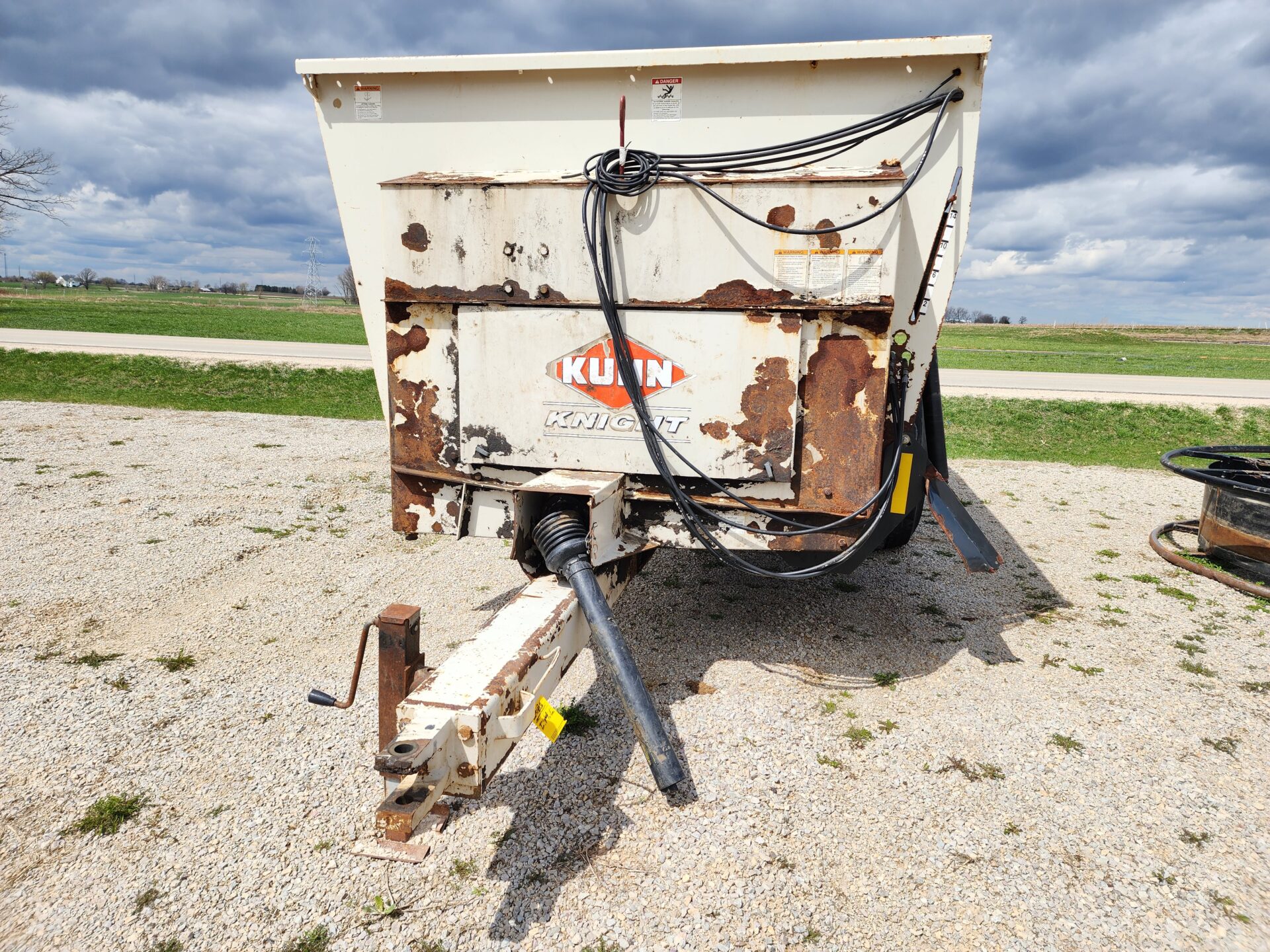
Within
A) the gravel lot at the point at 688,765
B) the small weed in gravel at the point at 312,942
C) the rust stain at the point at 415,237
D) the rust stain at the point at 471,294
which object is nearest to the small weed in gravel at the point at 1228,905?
the gravel lot at the point at 688,765

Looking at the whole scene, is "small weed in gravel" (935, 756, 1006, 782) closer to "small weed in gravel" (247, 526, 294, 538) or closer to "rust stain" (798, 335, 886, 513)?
"rust stain" (798, 335, 886, 513)

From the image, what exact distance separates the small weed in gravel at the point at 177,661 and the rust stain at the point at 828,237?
12.0 feet

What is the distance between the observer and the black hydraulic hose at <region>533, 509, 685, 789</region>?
264 cm

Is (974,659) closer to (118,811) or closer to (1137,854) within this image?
(1137,854)

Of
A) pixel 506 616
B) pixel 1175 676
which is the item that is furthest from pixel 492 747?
pixel 1175 676

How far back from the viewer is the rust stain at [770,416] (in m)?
3.29

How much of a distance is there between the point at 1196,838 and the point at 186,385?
15.1m

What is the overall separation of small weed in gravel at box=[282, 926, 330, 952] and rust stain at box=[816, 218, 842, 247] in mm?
3023

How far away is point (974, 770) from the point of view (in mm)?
3145

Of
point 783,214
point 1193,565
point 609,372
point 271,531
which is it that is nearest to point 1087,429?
point 1193,565

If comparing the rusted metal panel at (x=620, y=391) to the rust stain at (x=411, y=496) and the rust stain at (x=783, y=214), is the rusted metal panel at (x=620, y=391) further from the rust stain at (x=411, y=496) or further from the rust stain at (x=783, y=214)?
the rust stain at (x=783, y=214)

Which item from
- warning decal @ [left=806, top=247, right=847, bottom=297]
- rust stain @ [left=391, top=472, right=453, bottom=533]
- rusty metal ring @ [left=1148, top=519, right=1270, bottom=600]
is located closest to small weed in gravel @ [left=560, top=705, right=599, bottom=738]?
rust stain @ [left=391, top=472, right=453, bottom=533]

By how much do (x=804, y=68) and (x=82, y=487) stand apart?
699 centimetres

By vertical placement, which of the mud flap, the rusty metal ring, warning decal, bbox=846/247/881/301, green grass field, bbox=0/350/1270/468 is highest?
warning decal, bbox=846/247/881/301
